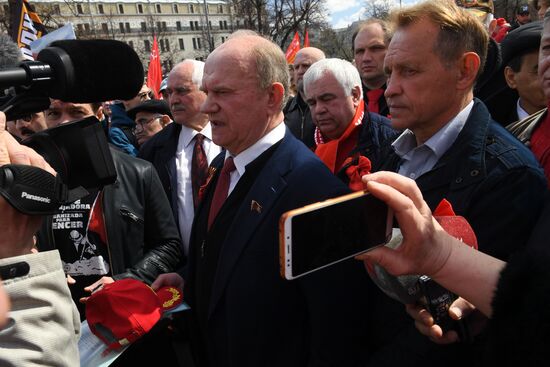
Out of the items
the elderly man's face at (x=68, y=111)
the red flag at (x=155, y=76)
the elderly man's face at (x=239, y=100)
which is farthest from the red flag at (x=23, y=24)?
the elderly man's face at (x=239, y=100)

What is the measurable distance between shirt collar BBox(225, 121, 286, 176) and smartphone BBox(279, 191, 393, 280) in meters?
1.17

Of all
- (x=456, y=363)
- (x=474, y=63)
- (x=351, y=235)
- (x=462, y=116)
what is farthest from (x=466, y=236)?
(x=474, y=63)

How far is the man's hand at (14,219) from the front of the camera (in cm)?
113

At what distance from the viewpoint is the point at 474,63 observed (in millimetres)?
1854

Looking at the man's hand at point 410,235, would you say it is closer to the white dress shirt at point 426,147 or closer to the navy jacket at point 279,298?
the navy jacket at point 279,298

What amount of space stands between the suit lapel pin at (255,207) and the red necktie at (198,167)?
1683 millimetres

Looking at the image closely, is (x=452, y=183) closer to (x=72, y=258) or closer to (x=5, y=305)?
(x=5, y=305)

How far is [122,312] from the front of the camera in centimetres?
179

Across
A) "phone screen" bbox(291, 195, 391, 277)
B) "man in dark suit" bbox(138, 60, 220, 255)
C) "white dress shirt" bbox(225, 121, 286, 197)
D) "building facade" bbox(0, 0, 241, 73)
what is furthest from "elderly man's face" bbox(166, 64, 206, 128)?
"building facade" bbox(0, 0, 241, 73)

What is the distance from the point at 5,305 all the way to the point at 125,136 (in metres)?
4.82

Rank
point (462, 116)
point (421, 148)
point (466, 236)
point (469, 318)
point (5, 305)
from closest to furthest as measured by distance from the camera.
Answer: point (5, 305) → point (466, 236) → point (469, 318) → point (462, 116) → point (421, 148)

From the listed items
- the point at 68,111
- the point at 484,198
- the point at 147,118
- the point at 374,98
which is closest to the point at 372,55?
the point at 374,98

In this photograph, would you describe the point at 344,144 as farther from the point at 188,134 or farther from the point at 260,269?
the point at 260,269

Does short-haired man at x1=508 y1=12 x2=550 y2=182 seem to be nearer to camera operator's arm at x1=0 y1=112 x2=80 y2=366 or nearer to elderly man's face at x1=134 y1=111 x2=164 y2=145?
camera operator's arm at x1=0 y1=112 x2=80 y2=366
